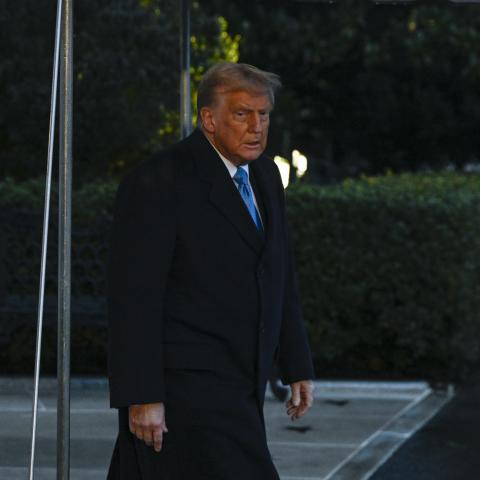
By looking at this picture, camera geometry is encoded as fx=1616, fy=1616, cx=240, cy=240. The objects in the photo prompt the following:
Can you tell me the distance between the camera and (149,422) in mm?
4535

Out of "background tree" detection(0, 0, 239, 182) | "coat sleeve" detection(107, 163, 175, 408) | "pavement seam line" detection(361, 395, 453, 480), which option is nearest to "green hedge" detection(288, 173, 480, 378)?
"pavement seam line" detection(361, 395, 453, 480)

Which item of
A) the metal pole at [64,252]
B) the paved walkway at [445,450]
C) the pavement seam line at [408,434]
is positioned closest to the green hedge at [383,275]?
the pavement seam line at [408,434]

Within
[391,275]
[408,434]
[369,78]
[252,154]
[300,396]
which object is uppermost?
[369,78]

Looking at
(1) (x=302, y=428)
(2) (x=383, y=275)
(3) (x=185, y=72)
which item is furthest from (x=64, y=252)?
(2) (x=383, y=275)

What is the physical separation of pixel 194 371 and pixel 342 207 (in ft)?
23.5

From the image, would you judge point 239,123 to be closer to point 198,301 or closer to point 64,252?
point 198,301

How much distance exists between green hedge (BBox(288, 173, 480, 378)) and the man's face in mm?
6888

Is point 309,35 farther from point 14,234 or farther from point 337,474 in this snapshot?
point 337,474

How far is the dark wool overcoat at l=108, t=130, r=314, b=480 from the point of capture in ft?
15.0

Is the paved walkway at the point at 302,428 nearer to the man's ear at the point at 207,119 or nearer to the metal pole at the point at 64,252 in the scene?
the metal pole at the point at 64,252

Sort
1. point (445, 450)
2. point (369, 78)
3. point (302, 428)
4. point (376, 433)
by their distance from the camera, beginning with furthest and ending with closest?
1. point (369, 78)
2. point (302, 428)
3. point (376, 433)
4. point (445, 450)

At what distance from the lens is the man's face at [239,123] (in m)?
4.68

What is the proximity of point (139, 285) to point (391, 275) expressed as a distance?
23.6 ft

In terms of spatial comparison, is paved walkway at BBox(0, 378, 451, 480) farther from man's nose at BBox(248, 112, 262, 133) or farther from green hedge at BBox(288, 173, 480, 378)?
man's nose at BBox(248, 112, 262, 133)
